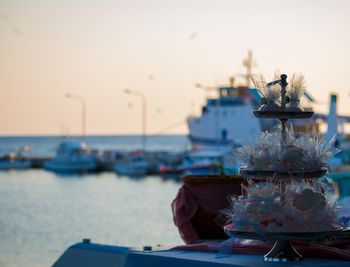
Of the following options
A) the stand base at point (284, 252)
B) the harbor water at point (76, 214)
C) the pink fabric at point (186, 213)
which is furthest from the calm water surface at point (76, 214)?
the stand base at point (284, 252)

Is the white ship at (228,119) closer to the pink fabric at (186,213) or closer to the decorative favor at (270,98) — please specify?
the pink fabric at (186,213)

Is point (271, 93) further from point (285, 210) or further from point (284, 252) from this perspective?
point (284, 252)

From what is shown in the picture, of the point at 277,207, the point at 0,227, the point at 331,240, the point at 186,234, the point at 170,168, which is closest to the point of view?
the point at 277,207

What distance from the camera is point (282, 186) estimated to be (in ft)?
27.4

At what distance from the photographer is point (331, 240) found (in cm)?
920

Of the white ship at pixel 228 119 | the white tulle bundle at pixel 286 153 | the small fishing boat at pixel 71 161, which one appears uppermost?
the white ship at pixel 228 119

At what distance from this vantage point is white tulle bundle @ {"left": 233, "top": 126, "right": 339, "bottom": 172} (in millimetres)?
8273

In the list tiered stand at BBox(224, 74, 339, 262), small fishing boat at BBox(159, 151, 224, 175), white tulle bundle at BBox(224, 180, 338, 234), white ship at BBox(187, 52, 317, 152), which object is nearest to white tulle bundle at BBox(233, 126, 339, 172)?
tiered stand at BBox(224, 74, 339, 262)

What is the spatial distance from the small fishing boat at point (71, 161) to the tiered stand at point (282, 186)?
284 ft

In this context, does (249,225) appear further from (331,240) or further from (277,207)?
(331,240)

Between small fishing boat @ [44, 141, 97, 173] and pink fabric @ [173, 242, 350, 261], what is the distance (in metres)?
85.6

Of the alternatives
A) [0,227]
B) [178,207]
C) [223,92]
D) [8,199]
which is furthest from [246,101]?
[178,207]

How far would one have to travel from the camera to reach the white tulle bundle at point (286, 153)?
8273 mm

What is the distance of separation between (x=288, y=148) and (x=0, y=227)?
29326 millimetres
